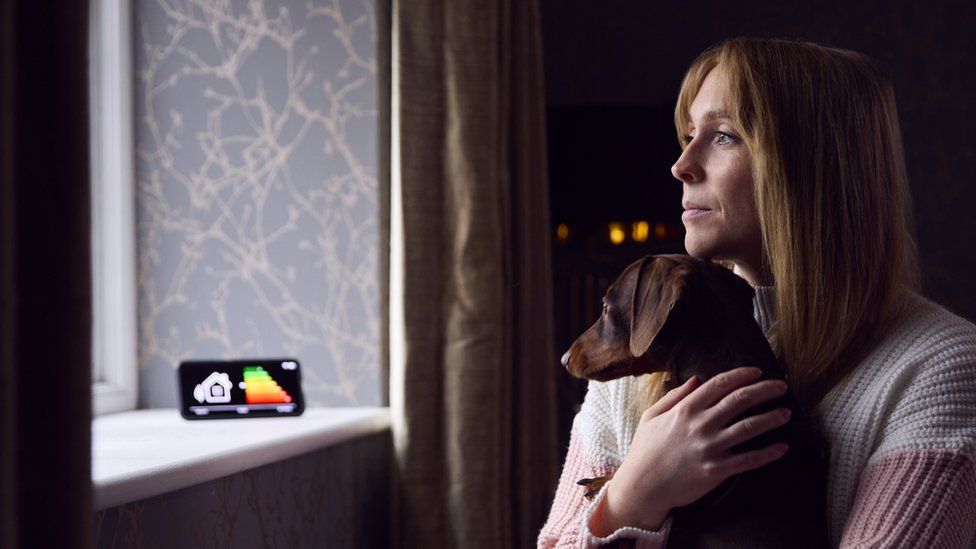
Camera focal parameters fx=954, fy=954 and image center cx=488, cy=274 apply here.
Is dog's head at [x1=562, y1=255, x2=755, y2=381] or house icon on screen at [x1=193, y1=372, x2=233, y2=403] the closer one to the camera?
dog's head at [x1=562, y1=255, x2=755, y2=381]

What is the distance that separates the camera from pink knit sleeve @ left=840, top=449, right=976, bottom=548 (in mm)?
911

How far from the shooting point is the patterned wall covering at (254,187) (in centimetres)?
205

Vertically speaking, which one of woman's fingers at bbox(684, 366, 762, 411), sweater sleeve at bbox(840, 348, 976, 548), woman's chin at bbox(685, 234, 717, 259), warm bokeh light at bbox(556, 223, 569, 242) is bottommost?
sweater sleeve at bbox(840, 348, 976, 548)

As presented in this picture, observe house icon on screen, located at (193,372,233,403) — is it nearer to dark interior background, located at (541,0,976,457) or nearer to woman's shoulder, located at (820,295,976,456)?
woman's shoulder, located at (820,295,976,456)

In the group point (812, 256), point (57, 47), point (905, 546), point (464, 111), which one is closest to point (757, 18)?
point (464, 111)

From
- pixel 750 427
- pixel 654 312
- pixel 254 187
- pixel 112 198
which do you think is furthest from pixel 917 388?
pixel 112 198

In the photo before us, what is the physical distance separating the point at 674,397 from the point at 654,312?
0.32 ft

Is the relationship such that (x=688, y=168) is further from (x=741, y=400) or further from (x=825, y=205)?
(x=741, y=400)

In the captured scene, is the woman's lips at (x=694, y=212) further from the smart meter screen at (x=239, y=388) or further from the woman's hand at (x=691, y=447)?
the smart meter screen at (x=239, y=388)

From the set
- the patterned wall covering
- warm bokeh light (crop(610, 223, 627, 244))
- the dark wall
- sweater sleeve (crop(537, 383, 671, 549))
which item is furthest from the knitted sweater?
the dark wall

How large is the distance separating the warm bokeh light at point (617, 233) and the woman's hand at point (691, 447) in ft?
7.91

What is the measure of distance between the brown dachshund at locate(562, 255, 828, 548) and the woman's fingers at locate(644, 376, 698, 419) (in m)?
0.02

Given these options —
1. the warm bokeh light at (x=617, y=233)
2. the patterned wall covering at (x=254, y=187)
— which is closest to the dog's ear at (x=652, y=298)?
the patterned wall covering at (x=254, y=187)

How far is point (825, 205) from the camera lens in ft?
3.52
